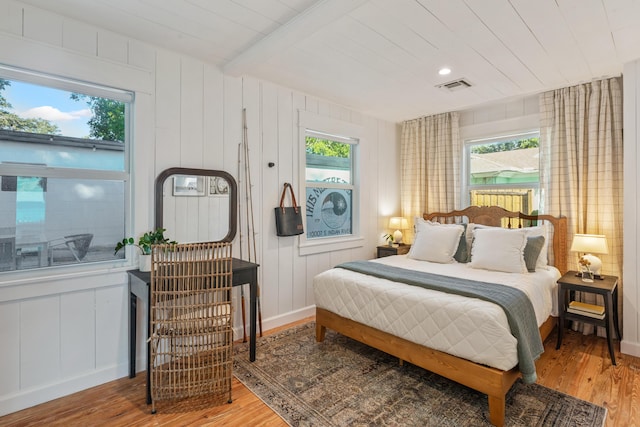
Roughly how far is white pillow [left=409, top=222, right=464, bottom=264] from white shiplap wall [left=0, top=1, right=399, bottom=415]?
1214 millimetres

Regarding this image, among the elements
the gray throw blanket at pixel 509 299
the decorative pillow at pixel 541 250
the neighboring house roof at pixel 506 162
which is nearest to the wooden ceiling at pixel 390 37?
the neighboring house roof at pixel 506 162

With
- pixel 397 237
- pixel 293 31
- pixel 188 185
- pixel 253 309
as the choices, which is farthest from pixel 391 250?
pixel 293 31

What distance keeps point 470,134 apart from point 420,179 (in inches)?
32.3

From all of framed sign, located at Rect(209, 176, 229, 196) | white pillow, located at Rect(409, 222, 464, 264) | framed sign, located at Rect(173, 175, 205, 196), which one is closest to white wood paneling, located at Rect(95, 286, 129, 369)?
framed sign, located at Rect(173, 175, 205, 196)

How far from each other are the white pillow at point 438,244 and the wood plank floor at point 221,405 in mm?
1196

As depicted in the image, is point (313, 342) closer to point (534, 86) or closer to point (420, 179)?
point (420, 179)

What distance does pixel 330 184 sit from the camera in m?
3.99

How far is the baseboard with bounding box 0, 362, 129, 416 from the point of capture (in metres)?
1.98

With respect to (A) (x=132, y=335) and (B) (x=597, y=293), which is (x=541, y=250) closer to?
(B) (x=597, y=293)

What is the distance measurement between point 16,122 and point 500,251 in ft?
12.5

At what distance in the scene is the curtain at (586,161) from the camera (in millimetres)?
3002

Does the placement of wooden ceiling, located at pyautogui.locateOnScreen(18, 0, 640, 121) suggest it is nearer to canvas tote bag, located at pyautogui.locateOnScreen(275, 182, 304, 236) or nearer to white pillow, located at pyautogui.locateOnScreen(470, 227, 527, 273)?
canvas tote bag, located at pyautogui.locateOnScreen(275, 182, 304, 236)

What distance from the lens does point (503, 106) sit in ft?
12.5

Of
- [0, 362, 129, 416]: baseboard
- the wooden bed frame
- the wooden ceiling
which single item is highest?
the wooden ceiling
